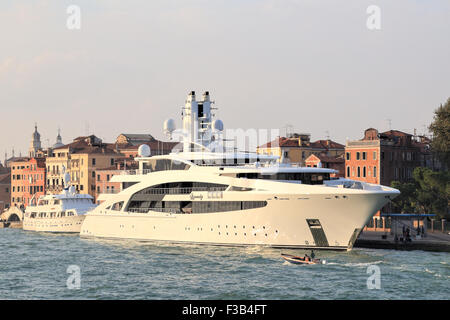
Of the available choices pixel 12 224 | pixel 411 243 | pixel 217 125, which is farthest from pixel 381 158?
pixel 12 224

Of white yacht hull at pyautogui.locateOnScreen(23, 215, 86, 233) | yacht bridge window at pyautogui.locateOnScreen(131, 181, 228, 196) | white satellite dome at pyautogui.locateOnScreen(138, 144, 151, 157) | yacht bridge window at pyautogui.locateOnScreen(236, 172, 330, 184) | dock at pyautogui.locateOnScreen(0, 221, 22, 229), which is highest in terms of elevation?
white satellite dome at pyautogui.locateOnScreen(138, 144, 151, 157)

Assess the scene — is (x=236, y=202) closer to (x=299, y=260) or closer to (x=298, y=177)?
(x=298, y=177)

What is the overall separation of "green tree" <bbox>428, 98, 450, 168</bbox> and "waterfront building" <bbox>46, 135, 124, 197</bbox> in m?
47.9

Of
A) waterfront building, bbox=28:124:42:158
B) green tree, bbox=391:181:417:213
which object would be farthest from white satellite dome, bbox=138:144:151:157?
waterfront building, bbox=28:124:42:158

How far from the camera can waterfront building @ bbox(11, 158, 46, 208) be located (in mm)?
110562

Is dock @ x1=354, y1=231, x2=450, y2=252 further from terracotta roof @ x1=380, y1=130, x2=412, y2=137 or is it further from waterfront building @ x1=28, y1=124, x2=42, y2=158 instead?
waterfront building @ x1=28, y1=124, x2=42, y2=158

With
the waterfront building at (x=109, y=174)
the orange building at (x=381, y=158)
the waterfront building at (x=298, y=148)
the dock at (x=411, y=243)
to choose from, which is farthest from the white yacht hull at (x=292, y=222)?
the waterfront building at (x=109, y=174)

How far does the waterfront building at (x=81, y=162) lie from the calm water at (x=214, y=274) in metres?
48.3

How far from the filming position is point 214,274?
38.6m

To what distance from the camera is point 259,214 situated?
157 feet

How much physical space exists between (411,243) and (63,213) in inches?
1525

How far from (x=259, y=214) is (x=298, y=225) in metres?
2.55

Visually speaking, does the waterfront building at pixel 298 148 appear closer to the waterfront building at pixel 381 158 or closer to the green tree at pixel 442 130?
the waterfront building at pixel 381 158
